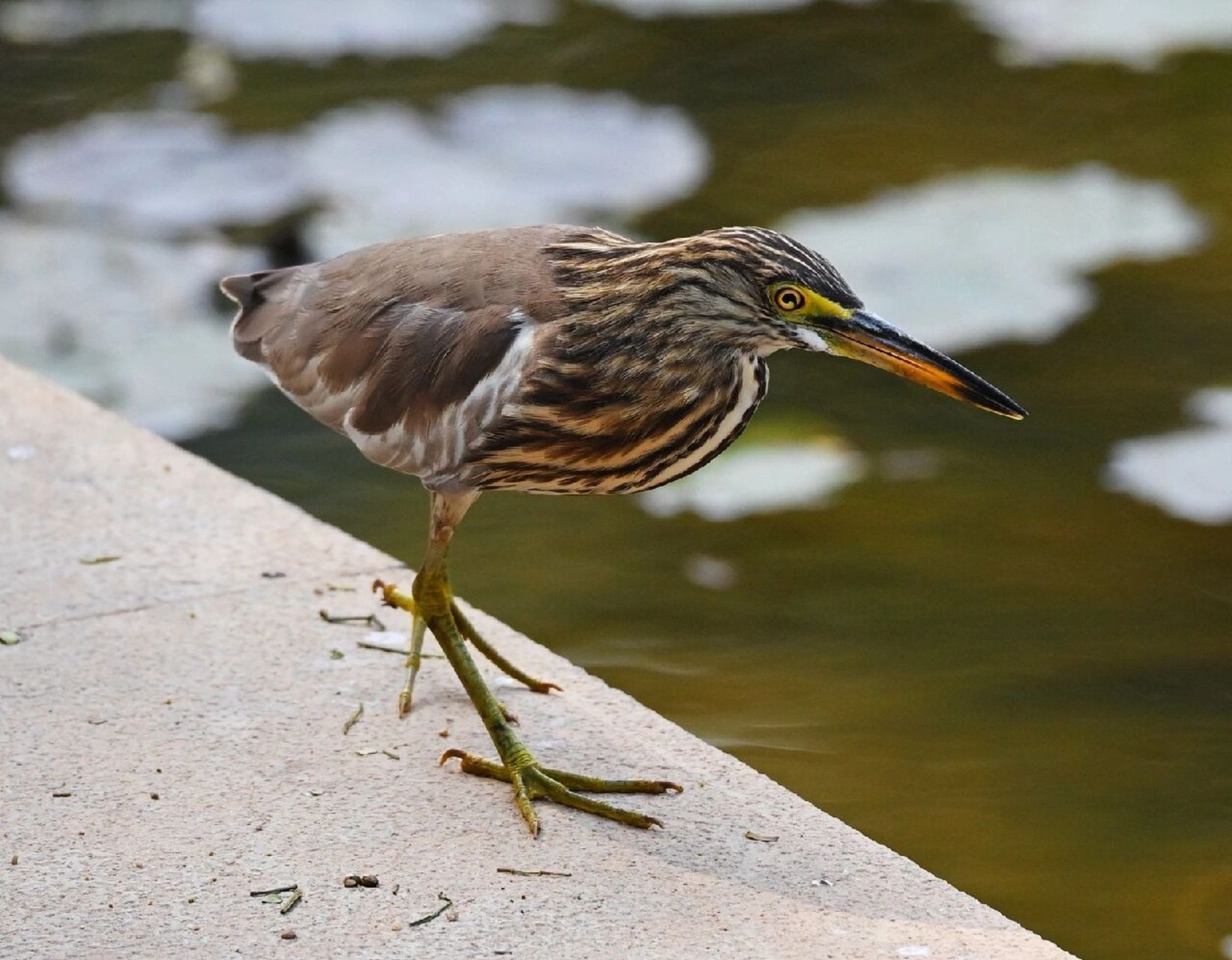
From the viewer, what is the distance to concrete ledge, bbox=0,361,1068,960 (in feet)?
9.81

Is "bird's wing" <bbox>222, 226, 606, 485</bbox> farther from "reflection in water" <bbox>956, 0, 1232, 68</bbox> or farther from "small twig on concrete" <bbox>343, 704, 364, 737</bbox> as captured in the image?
"reflection in water" <bbox>956, 0, 1232, 68</bbox>

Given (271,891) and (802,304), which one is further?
(802,304)

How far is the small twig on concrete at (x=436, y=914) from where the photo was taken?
9.82 feet

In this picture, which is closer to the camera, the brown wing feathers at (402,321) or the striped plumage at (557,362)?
the striped plumage at (557,362)

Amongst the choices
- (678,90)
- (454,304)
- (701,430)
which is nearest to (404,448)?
(454,304)

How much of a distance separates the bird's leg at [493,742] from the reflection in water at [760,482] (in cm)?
203

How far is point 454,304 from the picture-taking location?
3.57 m

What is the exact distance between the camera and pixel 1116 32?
8383 mm

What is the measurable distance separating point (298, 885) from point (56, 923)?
0.38 m

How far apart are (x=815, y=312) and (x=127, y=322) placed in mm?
3981

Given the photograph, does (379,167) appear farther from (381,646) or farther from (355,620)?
(381,646)

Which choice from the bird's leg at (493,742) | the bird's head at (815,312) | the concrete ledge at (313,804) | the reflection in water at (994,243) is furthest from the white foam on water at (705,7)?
the bird's head at (815,312)

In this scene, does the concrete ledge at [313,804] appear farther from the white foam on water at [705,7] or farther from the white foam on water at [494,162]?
the white foam on water at [705,7]

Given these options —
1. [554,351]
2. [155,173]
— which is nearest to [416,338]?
[554,351]
